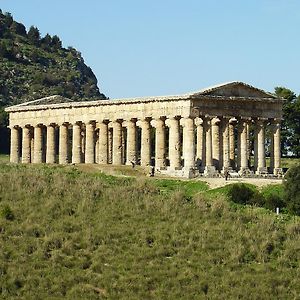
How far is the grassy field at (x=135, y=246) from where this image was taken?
120 feet

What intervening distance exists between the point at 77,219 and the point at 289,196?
1948 cm

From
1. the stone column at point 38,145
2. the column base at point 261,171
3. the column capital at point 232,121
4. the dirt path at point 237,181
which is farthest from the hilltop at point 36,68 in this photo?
the dirt path at point 237,181

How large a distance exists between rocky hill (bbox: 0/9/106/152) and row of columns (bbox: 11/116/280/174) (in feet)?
→ 112

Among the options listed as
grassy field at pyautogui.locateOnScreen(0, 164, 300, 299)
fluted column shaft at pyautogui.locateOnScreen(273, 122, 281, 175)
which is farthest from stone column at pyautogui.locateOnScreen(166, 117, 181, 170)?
grassy field at pyautogui.locateOnScreen(0, 164, 300, 299)

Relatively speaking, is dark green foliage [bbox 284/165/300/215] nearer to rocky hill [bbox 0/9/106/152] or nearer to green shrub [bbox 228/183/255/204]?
green shrub [bbox 228/183/255/204]

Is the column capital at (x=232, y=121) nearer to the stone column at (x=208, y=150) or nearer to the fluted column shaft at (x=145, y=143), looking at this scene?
the stone column at (x=208, y=150)

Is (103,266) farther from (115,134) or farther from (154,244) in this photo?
(115,134)

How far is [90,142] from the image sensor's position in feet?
305

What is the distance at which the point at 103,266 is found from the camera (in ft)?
124

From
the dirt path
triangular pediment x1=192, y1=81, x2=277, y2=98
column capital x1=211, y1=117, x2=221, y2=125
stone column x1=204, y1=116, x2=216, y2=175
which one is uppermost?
triangular pediment x1=192, y1=81, x2=277, y2=98

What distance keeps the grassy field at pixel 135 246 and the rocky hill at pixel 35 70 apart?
80887mm

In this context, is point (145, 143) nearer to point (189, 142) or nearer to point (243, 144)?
point (189, 142)

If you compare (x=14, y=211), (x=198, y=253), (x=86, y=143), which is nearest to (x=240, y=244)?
(x=198, y=253)

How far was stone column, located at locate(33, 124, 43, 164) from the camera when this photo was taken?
9856 cm
